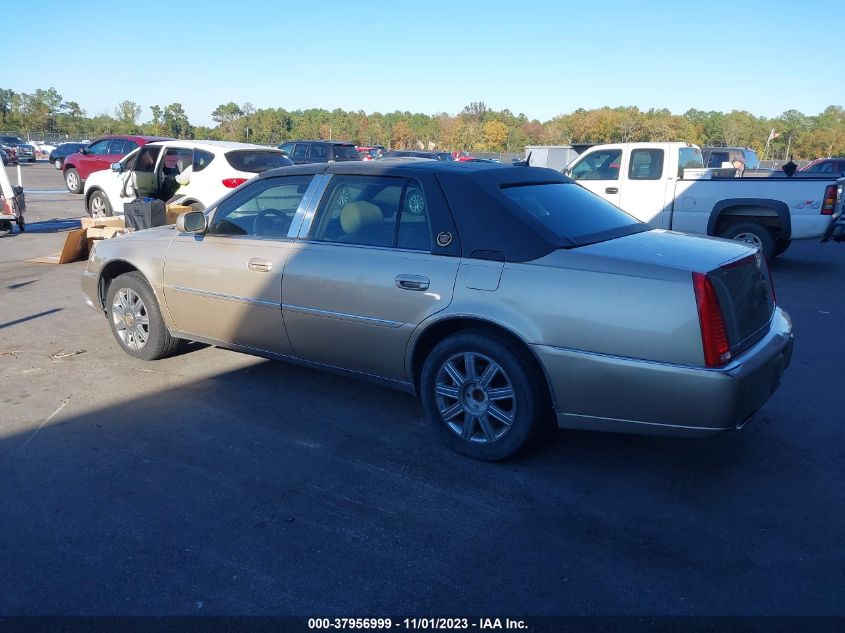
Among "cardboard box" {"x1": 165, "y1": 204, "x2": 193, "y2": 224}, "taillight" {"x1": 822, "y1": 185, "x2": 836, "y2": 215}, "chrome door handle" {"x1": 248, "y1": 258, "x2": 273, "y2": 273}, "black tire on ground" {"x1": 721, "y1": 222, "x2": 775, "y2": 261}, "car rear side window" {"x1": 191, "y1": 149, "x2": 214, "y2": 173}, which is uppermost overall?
→ "car rear side window" {"x1": 191, "y1": 149, "x2": 214, "y2": 173}

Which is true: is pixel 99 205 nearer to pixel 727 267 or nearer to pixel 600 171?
pixel 600 171

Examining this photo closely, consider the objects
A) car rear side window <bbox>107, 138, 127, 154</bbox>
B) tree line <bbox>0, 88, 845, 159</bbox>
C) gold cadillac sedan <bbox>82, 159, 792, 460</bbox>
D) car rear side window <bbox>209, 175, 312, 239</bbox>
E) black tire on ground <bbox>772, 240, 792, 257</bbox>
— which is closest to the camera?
gold cadillac sedan <bbox>82, 159, 792, 460</bbox>

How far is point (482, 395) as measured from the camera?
3990mm

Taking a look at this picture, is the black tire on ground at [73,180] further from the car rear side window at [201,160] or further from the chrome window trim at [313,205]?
the chrome window trim at [313,205]

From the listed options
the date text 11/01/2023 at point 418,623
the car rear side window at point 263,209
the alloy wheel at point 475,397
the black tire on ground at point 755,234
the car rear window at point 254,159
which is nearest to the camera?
the date text 11/01/2023 at point 418,623

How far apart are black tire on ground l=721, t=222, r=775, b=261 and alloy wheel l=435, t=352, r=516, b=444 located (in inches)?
311

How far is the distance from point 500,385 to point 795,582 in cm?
169

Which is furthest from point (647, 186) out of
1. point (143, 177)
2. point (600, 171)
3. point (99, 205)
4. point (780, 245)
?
point (99, 205)

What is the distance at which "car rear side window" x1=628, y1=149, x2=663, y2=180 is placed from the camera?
11695 mm

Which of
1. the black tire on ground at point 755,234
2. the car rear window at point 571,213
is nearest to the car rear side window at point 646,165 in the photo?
the black tire on ground at point 755,234

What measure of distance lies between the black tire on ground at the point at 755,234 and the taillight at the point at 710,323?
7829 millimetres

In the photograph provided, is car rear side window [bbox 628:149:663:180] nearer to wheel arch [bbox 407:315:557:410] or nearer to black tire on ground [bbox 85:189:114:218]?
wheel arch [bbox 407:315:557:410]

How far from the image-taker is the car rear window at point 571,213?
4.06 meters

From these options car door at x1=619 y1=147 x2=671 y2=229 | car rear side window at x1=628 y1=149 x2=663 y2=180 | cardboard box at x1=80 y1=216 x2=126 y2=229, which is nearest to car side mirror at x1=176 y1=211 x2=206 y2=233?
cardboard box at x1=80 y1=216 x2=126 y2=229
